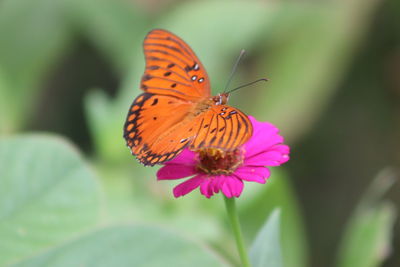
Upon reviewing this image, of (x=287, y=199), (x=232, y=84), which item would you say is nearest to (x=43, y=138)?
(x=287, y=199)

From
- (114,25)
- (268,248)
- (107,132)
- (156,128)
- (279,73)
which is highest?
(114,25)

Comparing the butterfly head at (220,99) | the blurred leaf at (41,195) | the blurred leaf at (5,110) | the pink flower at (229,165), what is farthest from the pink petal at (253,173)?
the blurred leaf at (5,110)

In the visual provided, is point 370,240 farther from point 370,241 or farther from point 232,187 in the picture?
point 232,187

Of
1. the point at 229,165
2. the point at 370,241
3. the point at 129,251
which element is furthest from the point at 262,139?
the point at 370,241

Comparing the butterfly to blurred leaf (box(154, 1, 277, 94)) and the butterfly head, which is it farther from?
blurred leaf (box(154, 1, 277, 94))

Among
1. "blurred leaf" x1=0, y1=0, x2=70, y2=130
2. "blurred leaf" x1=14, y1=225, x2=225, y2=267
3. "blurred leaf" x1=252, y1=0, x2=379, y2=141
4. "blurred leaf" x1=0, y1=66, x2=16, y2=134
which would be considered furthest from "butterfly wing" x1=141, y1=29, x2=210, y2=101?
"blurred leaf" x1=0, y1=0, x2=70, y2=130

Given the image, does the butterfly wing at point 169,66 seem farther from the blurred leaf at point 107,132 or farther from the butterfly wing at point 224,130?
the blurred leaf at point 107,132
